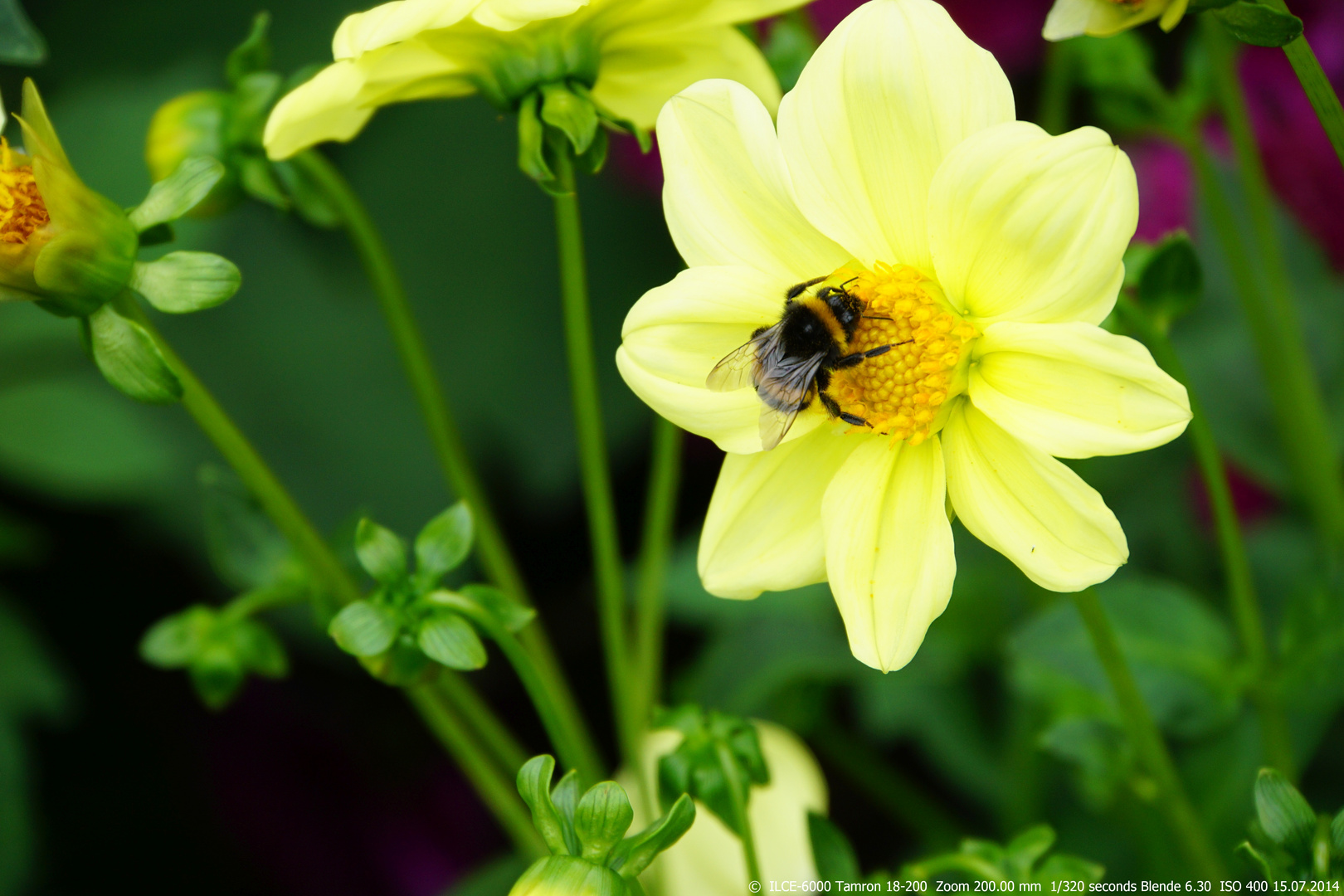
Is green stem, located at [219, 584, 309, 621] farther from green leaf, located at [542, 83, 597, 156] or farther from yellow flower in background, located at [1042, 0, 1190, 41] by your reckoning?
yellow flower in background, located at [1042, 0, 1190, 41]

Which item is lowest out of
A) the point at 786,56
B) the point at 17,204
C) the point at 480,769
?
the point at 480,769

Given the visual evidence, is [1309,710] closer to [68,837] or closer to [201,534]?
[201,534]

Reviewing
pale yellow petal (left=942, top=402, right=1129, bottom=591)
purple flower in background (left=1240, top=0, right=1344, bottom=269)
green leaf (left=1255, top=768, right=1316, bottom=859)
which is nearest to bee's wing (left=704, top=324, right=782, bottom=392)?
pale yellow petal (left=942, top=402, right=1129, bottom=591)

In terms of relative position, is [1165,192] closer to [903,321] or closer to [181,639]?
[903,321]

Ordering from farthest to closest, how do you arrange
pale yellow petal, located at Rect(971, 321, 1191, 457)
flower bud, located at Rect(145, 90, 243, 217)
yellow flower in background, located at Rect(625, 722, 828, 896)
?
yellow flower in background, located at Rect(625, 722, 828, 896)
flower bud, located at Rect(145, 90, 243, 217)
pale yellow petal, located at Rect(971, 321, 1191, 457)

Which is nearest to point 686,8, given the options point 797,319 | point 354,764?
point 797,319

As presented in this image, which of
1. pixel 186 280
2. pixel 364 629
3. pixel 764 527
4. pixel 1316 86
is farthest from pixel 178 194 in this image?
pixel 1316 86
